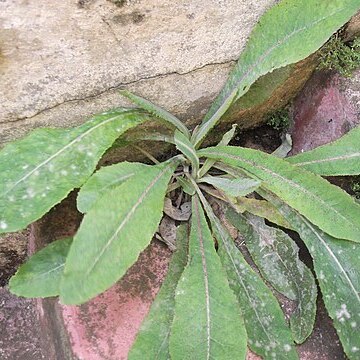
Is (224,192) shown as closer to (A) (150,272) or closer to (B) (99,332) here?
(A) (150,272)

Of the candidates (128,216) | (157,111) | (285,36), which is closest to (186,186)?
(157,111)

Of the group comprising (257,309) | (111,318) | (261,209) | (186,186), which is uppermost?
(186,186)

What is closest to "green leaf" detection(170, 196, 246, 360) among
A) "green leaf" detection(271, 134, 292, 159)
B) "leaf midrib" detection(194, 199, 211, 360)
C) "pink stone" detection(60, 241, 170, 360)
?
"leaf midrib" detection(194, 199, 211, 360)

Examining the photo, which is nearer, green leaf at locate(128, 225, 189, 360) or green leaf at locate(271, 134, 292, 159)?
green leaf at locate(128, 225, 189, 360)

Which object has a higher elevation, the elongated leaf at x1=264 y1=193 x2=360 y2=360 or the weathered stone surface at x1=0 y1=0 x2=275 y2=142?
the weathered stone surface at x1=0 y1=0 x2=275 y2=142

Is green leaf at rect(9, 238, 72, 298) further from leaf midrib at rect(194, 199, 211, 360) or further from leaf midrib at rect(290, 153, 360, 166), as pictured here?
leaf midrib at rect(290, 153, 360, 166)

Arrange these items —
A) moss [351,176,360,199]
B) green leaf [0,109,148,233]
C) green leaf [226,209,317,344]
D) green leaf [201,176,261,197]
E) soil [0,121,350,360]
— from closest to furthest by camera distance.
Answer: green leaf [0,109,148,233]
green leaf [201,176,261,197]
green leaf [226,209,317,344]
moss [351,176,360,199]
soil [0,121,350,360]

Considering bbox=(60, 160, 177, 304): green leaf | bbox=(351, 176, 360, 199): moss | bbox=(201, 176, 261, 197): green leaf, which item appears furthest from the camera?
bbox=(351, 176, 360, 199): moss

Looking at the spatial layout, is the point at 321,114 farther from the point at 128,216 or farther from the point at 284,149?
the point at 128,216
